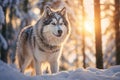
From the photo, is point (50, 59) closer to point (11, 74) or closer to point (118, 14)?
point (11, 74)

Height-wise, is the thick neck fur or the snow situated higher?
the thick neck fur

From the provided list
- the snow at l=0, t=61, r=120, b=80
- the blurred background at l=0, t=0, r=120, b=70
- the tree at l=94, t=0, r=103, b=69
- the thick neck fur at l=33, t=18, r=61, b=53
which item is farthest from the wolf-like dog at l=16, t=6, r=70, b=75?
the blurred background at l=0, t=0, r=120, b=70

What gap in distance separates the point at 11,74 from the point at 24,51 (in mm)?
4056

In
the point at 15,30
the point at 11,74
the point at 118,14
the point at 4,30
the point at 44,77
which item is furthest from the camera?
the point at 15,30

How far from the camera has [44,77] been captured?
7.14 m

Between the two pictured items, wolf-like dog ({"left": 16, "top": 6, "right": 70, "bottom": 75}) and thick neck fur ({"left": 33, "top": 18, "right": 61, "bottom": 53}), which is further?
thick neck fur ({"left": 33, "top": 18, "right": 61, "bottom": 53})

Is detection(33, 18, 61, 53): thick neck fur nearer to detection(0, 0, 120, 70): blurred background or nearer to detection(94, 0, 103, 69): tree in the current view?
detection(94, 0, 103, 69): tree

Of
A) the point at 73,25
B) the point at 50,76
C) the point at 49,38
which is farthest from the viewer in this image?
the point at 73,25

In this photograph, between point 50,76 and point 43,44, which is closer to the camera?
point 50,76

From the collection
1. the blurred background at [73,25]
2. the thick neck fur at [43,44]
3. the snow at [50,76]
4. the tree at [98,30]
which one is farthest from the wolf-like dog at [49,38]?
the blurred background at [73,25]

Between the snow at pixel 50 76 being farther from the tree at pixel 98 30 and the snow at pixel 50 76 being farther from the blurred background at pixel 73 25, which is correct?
the blurred background at pixel 73 25

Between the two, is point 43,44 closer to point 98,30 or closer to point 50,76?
point 50,76

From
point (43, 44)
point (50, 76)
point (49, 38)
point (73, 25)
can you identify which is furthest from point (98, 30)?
point (73, 25)

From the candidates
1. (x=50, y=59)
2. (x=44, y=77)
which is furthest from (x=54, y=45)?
(x=44, y=77)
